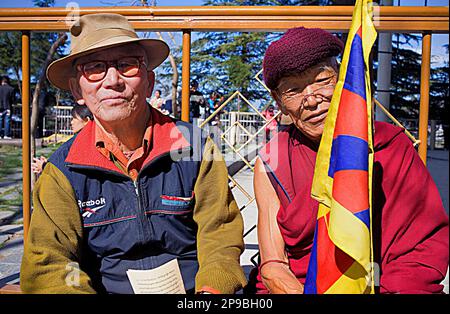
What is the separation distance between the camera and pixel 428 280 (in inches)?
50.4

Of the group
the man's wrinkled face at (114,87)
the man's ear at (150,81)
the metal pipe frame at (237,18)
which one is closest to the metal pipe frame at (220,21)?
the metal pipe frame at (237,18)

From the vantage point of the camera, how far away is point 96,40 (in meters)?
1.49

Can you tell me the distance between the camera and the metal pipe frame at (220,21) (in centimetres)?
167

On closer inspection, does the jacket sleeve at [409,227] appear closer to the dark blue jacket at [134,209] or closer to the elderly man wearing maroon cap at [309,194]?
the elderly man wearing maroon cap at [309,194]

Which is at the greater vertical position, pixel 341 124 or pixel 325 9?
pixel 325 9

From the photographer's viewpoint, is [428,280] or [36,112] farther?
[36,112]

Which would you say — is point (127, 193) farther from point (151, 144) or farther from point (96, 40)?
point (96, 40)

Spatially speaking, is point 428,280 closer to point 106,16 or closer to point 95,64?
point 95,64

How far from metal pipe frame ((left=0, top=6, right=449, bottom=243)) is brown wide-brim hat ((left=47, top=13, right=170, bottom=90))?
7.6 inches

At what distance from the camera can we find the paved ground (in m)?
2.23

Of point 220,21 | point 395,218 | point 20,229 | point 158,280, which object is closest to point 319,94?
point 395,218
